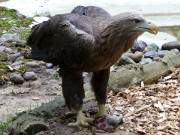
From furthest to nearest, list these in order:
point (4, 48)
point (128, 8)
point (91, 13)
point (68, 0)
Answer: point (68, 0)
point (128, 8)
point (4, 48)
point (91, 13)

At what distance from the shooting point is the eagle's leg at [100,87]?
19.0 ft

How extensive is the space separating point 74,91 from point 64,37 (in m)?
0.54

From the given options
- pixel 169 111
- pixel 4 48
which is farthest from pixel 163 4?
pixel 169 111

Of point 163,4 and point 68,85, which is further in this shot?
point 163,4

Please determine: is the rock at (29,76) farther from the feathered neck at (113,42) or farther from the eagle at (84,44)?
the feathered neck at (113,42)

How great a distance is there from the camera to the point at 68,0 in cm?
1347

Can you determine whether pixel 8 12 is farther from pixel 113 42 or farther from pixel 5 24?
pixel 113 42

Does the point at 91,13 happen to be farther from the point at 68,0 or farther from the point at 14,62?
the point at 68,0

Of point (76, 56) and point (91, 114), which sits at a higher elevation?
point (76, 56)

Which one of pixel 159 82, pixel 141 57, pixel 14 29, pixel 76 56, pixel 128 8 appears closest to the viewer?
pixel 76 56

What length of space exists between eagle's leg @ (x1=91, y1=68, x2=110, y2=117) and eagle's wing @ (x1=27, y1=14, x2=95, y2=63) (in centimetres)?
46

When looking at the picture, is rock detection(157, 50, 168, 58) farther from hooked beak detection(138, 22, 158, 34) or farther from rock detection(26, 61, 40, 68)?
hooked beak detection(138, 22, 158, 34)

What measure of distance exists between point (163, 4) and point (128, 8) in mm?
810

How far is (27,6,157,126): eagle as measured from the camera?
5.12 meters
